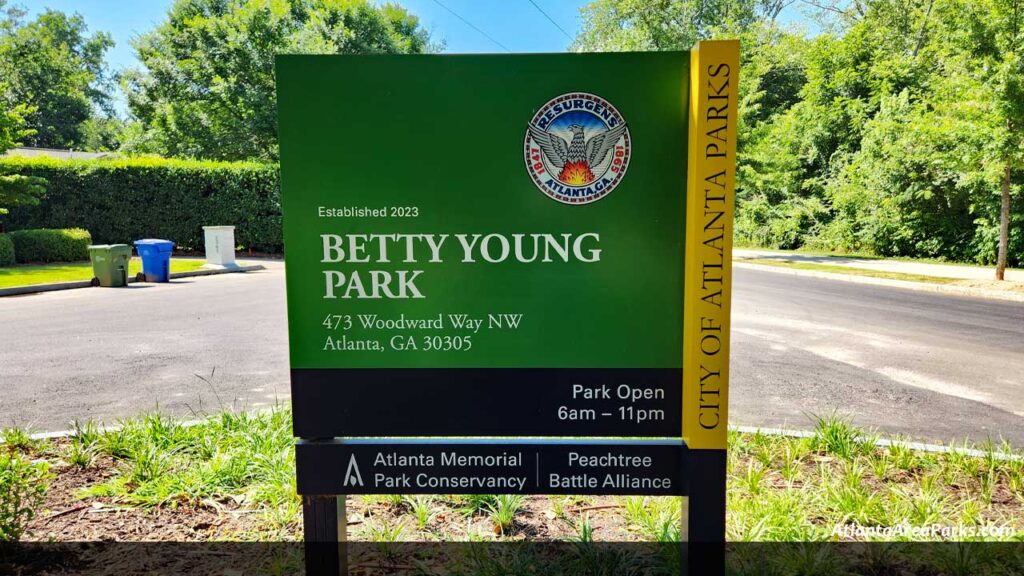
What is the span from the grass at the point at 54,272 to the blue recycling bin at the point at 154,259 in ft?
1.79

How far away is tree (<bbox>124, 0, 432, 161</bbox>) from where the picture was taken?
28859mm

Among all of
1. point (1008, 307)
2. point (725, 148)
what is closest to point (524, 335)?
point (725, 148)

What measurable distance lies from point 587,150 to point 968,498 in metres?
2.75

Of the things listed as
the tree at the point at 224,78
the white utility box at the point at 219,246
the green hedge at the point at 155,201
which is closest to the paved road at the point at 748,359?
the white utility box at the point at 219,246

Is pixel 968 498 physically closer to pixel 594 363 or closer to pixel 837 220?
pixel 594 363

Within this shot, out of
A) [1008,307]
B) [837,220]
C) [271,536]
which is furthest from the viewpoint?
[837,220]

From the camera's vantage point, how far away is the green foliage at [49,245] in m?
17.6

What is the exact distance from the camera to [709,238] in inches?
82.0

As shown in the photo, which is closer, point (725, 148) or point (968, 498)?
point (725, 148)

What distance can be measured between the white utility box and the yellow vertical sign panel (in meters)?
17.9

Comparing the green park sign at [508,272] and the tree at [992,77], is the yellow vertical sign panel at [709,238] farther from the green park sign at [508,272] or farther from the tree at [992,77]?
the tree at [992,77]

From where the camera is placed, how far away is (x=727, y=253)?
2080 mm

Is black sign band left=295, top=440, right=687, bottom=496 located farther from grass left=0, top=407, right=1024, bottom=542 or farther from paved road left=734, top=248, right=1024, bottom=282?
paved road left=734, top=248, right=1024, bottom=282

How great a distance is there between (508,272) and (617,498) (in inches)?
67.0
